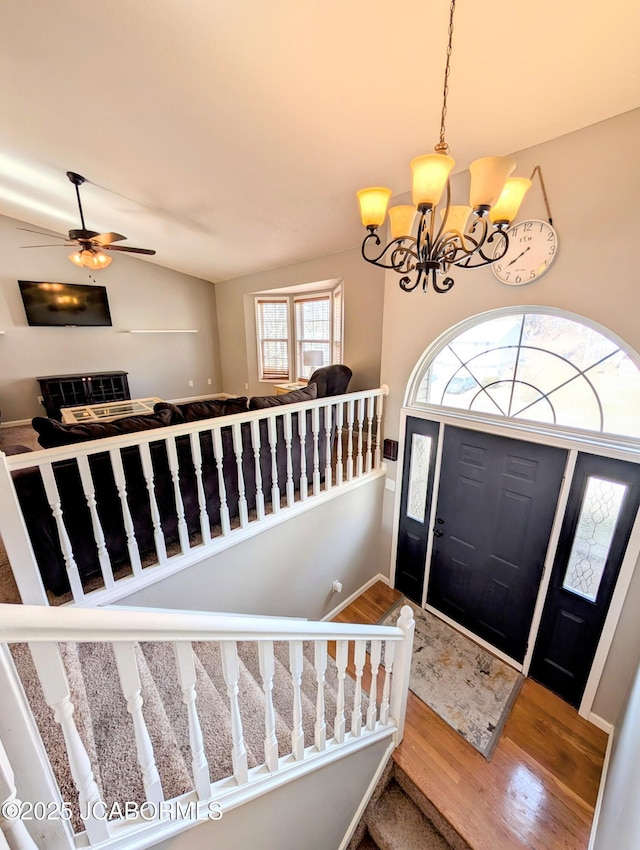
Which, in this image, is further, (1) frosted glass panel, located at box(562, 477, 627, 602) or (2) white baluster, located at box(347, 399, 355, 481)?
(2) white baluster, located at box(347, 399, 355, 481)

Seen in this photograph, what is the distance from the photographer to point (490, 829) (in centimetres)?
186

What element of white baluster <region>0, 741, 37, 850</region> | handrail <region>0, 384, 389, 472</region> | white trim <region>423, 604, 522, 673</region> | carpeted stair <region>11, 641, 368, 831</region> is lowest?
white trim <region>423, 604, 522, 673</region>

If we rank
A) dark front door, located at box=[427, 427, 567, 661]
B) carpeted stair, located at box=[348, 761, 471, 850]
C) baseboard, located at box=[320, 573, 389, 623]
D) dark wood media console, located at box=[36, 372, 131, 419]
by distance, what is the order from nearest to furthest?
1. carpeted stair, located at box=[348, 761, 471, 850]
2. dark front door, located at box=[427, 427, 567, 661]
3. baseboard, located at box=[320, 573, 389, 623]
4. dark wood media console, located at box=[36, 372, 131, 419]

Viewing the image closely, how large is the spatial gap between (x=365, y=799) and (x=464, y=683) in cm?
108

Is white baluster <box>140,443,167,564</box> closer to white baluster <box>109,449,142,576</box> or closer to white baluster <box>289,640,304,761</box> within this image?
white baluster <box>109,449,142,576</box>

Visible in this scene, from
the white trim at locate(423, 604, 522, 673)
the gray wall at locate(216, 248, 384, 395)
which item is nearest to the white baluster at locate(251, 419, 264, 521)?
the white trim at locate(423, 604, 522, 673)

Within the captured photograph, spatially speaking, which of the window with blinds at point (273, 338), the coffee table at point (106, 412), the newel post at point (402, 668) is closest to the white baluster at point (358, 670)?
the newel post at point (402, 668)

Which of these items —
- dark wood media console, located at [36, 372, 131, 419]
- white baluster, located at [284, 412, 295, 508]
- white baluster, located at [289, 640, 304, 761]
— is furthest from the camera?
dark wood media console, located at [36, 372, 131, 419]

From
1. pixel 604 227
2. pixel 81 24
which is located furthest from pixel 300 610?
pixel 81 24

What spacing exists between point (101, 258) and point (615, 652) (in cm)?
589

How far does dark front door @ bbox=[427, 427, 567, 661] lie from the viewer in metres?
2.48

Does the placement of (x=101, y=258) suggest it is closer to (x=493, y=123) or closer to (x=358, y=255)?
(x=358, y=255)

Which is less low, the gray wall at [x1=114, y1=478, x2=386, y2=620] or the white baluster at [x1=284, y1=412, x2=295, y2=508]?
the white baluster at [x1=284, y1=412, x2=295, y2=508]

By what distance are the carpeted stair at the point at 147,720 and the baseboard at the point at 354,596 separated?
1.43 metres
